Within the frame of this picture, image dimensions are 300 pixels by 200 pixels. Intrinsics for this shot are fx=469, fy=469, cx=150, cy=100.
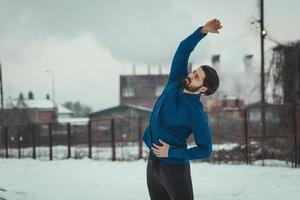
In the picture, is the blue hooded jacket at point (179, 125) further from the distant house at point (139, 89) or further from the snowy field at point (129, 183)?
the distant house at point (139, 89)

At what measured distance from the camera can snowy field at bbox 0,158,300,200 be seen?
7250 mm

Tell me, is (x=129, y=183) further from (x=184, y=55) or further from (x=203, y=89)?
(x=203, y=89)

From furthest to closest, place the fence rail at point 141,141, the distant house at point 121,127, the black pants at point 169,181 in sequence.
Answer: the distant house at point 121,127 < the fence rail at point 141,141 < the black pants at point 169,181

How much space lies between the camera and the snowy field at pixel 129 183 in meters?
7.25

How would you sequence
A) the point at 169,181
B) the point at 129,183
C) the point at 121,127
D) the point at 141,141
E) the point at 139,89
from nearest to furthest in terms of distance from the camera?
the point at 169,181 < the point at 129,183 < the point at 141,141 < the point at 121,127 < the point at 139,89

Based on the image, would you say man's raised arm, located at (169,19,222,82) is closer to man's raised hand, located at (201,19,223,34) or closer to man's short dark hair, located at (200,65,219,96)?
man's raised hand, located at (201,19,223,34)

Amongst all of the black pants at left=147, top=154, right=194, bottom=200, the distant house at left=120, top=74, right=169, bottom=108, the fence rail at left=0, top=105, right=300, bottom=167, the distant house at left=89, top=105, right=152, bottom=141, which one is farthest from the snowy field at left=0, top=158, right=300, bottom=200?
the distant house at left=120, top=74, right=169, bottom=108

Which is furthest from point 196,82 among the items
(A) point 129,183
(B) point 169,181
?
(A) point 129,183

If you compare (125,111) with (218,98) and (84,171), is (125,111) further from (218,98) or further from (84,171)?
(84,171)

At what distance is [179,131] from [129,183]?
6.01 meters

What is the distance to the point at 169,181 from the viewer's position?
311cm

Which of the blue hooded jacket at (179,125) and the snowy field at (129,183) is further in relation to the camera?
the snowy field at (129,183)

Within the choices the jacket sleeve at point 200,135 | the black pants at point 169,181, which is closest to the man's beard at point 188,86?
the jacket sleeve at point 200,135

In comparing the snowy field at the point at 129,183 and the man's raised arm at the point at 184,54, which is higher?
the man's raised arm at the point at 184,54
